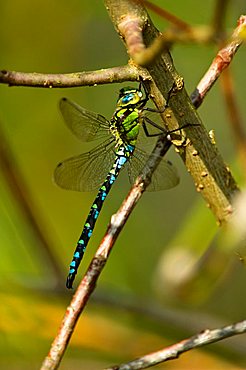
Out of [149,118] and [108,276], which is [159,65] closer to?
[149,118]

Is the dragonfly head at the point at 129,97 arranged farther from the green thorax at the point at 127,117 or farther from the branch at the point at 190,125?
the branch at the point at 190,125

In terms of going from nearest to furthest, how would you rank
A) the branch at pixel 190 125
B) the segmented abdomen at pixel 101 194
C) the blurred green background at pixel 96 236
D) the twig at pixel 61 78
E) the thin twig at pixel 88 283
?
the twig at pixel 61 78
the branch at pixel 190 125
the thin twig at pixel 88 283
the segmented abdomen at pixel 101 194
the blurred green background at pixel 96 236

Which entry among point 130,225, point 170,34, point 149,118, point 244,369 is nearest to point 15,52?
point 130,225

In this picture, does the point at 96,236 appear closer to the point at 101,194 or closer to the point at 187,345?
the point at 101,194

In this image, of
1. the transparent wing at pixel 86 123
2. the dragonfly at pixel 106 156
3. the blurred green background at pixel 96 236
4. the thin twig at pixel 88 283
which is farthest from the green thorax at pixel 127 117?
the thin twig at pixel 88 283

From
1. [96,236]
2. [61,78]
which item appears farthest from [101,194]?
[61,78]

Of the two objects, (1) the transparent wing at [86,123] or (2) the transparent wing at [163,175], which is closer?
(2) the transparent wing at [163,175]

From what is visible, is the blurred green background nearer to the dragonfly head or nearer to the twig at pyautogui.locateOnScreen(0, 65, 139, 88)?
the dragonfly head
